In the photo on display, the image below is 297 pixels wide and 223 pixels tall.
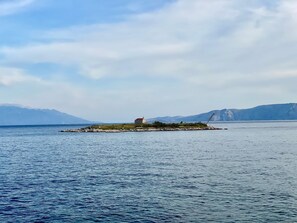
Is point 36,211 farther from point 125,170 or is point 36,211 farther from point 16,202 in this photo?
point 125,170

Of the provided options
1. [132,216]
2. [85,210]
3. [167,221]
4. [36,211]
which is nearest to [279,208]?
[167,221]

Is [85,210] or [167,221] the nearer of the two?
[167,221]

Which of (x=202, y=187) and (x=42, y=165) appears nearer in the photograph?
(x=202, y=187)

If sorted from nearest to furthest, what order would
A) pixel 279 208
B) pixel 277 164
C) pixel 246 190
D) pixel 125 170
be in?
1. pixel 279 208
2. pixel 246 190
3. pixel 125 170
4. pixel 277 164

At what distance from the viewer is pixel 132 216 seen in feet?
109

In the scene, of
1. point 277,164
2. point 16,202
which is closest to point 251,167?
point 277,164

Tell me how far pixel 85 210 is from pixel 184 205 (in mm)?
8995

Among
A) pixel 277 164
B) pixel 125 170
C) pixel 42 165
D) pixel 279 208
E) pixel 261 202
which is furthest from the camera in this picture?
pixel 42 165

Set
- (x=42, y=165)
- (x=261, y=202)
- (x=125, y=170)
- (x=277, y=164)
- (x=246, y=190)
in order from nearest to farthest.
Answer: (x=261, y=202) < (x=246, y=190) < (x=125, y=170) < (x=277, y=164) < (x=42, y=165)

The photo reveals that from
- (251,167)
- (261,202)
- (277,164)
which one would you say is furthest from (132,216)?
(277,164)

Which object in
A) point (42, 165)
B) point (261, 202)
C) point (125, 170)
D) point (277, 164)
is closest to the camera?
point (261, 202)

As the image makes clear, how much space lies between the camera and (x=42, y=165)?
70.4 metres

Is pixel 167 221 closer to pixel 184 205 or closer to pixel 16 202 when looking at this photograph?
pixel 184 205

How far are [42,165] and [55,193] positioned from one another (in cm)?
2855
